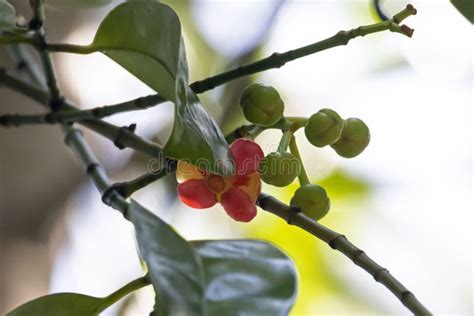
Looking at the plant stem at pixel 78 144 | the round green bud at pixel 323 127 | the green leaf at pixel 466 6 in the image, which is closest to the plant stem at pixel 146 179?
the plant stem at pixel 78 144

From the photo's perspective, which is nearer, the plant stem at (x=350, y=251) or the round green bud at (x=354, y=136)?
the plant stem at (x=350, y=251)

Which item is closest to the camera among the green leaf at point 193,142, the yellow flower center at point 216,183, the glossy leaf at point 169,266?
the glossy leaf at point 169,266

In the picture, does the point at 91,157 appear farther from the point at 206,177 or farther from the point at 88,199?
the point at 88,199

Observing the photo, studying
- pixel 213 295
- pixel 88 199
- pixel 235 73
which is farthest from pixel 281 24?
pixel 213 295

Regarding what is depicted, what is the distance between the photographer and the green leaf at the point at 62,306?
577mm

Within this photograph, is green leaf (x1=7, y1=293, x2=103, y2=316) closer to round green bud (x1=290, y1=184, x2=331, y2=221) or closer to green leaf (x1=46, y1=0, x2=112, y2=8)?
round green bud (x1=290, y1=184, x2=331, y2=221)

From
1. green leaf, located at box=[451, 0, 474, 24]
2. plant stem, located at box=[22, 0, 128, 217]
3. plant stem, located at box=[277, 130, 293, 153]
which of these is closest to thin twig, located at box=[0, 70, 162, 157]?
plant stem, located at box=[22, 0, 128, 217]

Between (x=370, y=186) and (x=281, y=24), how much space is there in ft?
0.93

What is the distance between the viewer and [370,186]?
1.10m

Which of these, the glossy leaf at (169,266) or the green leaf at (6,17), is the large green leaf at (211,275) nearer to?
the glossy leaf at (169,266)

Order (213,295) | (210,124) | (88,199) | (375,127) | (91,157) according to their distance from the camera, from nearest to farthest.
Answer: (213,295) < (210,124) < (91,157) < (375,127) < (88,199)

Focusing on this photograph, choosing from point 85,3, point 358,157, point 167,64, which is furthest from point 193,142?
point 358,157

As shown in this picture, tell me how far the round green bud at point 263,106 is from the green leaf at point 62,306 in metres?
0.19

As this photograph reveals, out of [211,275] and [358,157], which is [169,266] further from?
[358,157]
